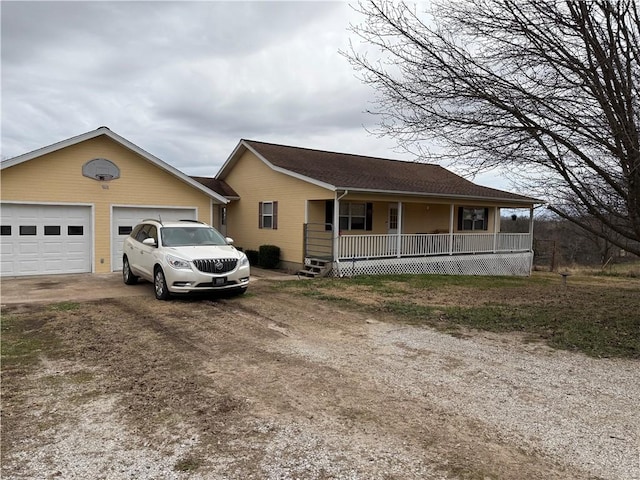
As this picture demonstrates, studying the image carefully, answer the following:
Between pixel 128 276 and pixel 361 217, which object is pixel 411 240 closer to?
pixel 361 217

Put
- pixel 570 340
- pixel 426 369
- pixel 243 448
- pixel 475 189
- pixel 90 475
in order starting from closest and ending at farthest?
pixel 90 475 → pixel 243 448 → pixel 426 369 → pixel 570 340 → pixel 475 189

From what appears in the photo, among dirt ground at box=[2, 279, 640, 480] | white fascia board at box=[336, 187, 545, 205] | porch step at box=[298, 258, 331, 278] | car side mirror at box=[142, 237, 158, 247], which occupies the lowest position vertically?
dirt ground at box=[2, 279, 640, 480]

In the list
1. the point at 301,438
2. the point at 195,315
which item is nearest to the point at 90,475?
the point at 301,438

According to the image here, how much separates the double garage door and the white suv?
3566 millimetres

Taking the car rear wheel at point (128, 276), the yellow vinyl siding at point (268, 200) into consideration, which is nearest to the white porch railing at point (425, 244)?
the yellow vinyl siding at point (268, 200)

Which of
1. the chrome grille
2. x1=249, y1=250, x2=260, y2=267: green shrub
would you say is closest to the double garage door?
x1=249, y1=250, x2=260, y2=267: green shrub

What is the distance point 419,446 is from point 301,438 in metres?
0.94

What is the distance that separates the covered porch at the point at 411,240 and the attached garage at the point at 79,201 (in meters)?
5.04

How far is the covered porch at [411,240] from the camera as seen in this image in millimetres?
15711

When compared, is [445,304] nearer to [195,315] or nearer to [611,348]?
[611,348]

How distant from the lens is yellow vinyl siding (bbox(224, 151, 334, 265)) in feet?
54.3

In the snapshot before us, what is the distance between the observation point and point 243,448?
3.54 m

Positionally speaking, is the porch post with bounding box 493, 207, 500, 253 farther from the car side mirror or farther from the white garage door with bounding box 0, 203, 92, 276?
the white garage door with bounding box 0, 203, 92, 276

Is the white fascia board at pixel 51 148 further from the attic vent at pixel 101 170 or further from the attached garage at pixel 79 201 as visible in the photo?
the attic vent at pixel 101 170
